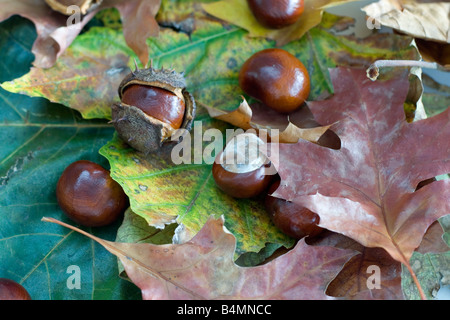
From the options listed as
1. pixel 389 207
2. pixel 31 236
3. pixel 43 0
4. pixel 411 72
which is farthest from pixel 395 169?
pixel 43 0

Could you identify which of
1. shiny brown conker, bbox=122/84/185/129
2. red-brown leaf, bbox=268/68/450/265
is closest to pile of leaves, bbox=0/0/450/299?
red-brown leaf, bbox=268/68/450/265

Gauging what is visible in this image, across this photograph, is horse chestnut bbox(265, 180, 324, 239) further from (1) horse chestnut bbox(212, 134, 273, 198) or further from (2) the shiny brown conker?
(2) the shiny brown conker

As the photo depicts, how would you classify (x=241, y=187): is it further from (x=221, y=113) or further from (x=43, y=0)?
(x=43, y=0)

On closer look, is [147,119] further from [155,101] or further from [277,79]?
[277,79]

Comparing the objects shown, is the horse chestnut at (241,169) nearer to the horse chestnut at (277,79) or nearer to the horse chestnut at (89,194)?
the horse chestnut at (277,79)

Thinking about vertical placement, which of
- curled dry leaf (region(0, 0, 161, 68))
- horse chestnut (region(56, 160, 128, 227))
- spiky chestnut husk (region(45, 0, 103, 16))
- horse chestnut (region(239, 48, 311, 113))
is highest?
spiky chestnut husk (region(45, 0, 103, 16))

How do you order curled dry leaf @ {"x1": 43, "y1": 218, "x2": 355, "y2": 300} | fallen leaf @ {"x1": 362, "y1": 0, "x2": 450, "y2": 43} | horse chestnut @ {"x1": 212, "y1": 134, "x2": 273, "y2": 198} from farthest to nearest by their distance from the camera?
fallen leaf @ {"x1": 362, "y1": 0, "x2": 450, "y2": 43}, horse chestnut @ {"x1": 212, "y1": 134, "x2": 273, "y2": 198}, curled dry leaf @ {"x1": 43, "y1": 218, "x2": 355, "y2": 300}

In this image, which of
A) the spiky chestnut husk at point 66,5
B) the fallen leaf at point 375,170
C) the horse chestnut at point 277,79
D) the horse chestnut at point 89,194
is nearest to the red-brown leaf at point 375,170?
the fallen leaf at point 375,170
